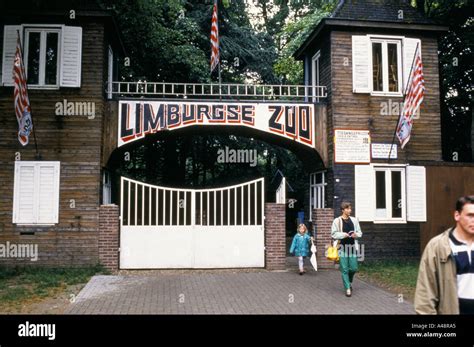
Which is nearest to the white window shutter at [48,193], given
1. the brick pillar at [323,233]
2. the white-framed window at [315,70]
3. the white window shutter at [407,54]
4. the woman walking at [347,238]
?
the brick pillar at [323,233]

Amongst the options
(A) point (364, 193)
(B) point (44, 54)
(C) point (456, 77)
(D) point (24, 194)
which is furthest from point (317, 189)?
(B) point (44, 54)

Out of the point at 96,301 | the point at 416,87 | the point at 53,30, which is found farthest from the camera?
the point at 53,30

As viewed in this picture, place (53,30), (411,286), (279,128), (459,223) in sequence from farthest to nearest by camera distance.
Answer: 1. (279,128)
2. (53,30)
3. (411,286)
4. (459,223)

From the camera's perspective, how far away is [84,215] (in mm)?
12430

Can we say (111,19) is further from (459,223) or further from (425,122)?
(459,223)

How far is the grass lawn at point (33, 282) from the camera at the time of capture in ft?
29.3

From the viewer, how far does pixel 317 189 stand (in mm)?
15656

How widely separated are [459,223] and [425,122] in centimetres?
1088

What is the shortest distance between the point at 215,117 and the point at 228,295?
614 cm

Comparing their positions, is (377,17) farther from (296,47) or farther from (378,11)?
(296,47)

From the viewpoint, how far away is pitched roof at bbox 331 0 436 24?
47.2 ft

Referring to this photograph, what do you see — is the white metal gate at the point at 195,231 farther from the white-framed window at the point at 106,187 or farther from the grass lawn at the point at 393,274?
the grass lawn at the point at 393,274

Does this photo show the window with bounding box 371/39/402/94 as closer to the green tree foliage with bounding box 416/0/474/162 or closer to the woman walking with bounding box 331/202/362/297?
the green tree foliage with bounding box 416/0/474/162
